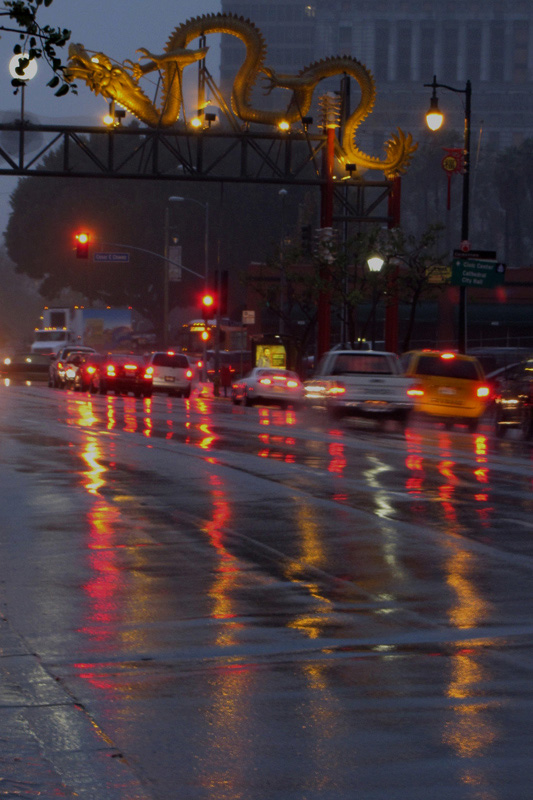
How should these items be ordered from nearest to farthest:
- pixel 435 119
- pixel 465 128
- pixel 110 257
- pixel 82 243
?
pixel 465 128 < pixel 435 119 < pixel 82 243 < pixel 110 257

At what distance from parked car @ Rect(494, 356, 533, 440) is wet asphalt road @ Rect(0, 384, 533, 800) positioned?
37.9 ft

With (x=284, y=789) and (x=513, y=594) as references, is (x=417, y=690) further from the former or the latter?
(x=513, y=594)

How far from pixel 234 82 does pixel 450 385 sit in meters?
20.0

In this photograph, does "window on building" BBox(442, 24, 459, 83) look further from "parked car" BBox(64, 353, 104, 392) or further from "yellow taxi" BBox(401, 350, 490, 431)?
"yellow taxi" BBox(401, 350, 490, 431)

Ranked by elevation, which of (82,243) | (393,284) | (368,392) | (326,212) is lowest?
(368,392)

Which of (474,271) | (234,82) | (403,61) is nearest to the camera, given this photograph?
(474,271)

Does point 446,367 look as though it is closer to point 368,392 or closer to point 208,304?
point 368,392

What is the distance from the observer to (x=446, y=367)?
108ft

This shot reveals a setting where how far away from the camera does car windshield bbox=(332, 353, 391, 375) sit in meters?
32.7

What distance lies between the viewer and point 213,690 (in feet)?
22.7

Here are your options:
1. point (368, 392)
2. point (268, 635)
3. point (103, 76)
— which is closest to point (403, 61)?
point (103, 76)

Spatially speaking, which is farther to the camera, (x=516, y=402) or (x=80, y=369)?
(x=80, y=369)

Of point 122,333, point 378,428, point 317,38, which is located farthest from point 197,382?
point 317,38

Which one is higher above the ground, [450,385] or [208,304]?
[208,304]
